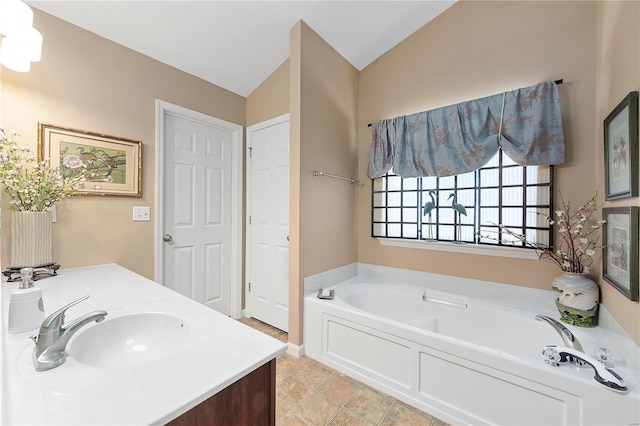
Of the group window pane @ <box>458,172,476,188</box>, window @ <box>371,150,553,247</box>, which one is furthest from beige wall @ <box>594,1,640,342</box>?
window pane @ <box>458,172,476,188</box>

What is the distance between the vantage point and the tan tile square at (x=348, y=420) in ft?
4.66

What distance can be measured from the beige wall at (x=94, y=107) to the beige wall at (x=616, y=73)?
285cm

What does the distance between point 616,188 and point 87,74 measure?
321 centimetres

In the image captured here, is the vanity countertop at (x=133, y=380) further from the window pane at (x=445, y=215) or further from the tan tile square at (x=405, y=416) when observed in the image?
the window pane at (x=445, y=215)

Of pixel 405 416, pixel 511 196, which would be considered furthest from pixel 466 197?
pixel 405 416

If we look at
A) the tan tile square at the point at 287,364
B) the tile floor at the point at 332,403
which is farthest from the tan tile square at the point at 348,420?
the tan tile square at the point at 287,364

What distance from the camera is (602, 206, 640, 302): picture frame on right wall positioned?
109 centimetres

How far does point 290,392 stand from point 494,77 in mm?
2719

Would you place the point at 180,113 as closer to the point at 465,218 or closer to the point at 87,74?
the point at 87,74

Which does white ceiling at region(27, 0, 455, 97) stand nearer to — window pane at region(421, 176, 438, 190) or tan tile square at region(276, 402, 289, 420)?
window pane at region(421, 176, 438, 190)

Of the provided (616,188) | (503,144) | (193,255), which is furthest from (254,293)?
A: (616,188)

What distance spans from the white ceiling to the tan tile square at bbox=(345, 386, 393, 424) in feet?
9.05

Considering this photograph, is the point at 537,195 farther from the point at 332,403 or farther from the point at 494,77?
the point at 332,403

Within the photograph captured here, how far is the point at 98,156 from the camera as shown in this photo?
5.86 ft
